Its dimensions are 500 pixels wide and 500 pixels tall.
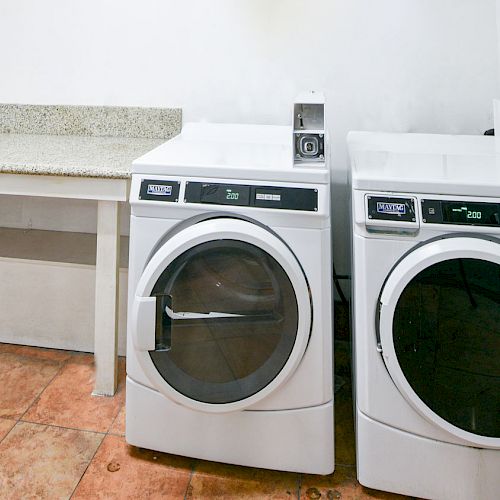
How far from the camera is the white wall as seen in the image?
69.2 inches

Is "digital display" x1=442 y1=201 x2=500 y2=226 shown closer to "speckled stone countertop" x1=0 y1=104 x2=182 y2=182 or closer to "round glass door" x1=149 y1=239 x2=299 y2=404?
"round glass door" x1=149 y1=239 x2=299 y2=404

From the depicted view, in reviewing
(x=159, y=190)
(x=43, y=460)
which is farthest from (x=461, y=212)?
(x=43, y=460)

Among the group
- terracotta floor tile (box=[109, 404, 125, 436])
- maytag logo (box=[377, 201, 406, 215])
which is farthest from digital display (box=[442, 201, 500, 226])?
terracotta floor tile (box=[109, 404, 125, 436])

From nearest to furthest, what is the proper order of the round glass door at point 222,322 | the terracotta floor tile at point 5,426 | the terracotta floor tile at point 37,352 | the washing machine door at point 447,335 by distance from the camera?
the washing machine door at point 447,335 < the round glass door at point 222,322 < the terracotta floor tile at point 5,426 < the terracotta floor tile at point 37,352

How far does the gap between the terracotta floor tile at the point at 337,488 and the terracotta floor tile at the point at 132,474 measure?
1.19 feet

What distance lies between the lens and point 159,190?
4.15 feet

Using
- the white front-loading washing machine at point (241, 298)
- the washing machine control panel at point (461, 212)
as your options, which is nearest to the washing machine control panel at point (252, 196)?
the white front-loading washing machine at point (241, 298)

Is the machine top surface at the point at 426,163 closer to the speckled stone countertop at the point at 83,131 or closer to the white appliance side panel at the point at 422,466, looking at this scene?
the white appliance side panel at the point at 422,466

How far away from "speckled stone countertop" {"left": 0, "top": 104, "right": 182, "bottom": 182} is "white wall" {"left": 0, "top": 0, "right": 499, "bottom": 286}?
0.06m

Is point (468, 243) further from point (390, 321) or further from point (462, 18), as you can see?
point (462, 18)

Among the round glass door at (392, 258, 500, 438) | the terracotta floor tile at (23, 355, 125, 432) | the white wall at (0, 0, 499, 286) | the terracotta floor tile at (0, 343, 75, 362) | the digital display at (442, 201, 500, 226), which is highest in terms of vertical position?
the white wall at (0, 0, 499, 286)

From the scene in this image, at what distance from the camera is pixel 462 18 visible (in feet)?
5.65

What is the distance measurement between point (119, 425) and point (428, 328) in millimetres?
1088

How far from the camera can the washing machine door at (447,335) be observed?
109cm
